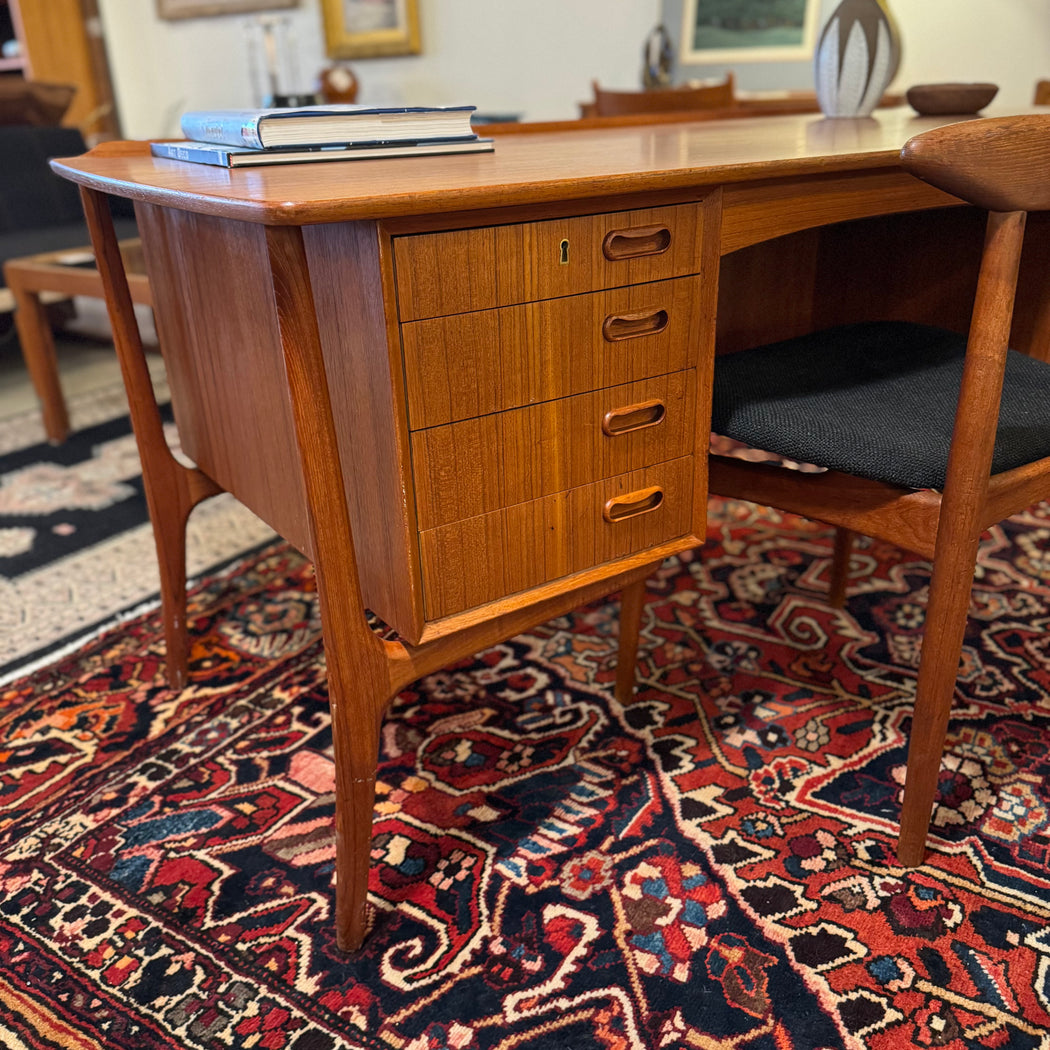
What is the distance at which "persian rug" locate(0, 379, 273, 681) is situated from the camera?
5.64ft

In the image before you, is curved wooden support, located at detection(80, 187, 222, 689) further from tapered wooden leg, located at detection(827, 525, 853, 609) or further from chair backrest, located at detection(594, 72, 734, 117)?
chair backrest, located at detection(594, 72, 734, 117)

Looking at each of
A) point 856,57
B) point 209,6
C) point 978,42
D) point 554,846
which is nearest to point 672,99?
point 856,57

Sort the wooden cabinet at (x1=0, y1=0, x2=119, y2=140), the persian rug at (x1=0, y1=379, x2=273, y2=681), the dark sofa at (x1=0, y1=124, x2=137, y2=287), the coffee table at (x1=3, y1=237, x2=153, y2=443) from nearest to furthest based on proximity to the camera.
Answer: the persian rug at (x1=0, y1=379, x2=273, y2=681), the coffee table at (x1=3, y1=237, x2=153, y2=443), the dark sofa at (x1=0, y1=124, x2=137, y2=287), the wooden cabinet at (x1=0, y1=0, x2=119, y2=140)

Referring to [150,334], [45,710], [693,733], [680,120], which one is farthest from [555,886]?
[150,334]

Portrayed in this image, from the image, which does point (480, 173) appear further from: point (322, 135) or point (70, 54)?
point (70, 54)

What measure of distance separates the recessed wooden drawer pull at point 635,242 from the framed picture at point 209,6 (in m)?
4.28

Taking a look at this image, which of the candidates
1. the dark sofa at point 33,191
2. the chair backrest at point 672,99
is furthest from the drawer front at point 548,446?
the dark sofa at point 33,191

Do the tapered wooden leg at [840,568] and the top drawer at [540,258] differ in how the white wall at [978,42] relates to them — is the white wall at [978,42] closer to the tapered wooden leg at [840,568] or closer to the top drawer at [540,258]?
the tapered wooden leg at [840,568]

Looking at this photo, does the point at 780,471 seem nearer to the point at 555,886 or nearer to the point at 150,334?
the point at 555,886

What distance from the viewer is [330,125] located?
1.03 meters

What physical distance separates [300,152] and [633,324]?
0.42m

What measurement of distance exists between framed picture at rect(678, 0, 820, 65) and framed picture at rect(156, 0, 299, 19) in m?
2.06

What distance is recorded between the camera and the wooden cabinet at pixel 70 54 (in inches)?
183

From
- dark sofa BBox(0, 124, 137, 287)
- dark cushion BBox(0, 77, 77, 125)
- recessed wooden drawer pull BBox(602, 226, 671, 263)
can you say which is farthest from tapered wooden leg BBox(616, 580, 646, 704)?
dark cushion BBox(0, 77, 77, 125)
